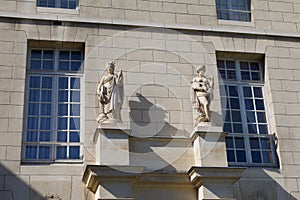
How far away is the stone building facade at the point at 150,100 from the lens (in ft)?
33.9

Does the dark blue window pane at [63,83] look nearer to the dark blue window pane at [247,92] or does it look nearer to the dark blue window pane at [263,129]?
the dark blue window pane at [247,92]

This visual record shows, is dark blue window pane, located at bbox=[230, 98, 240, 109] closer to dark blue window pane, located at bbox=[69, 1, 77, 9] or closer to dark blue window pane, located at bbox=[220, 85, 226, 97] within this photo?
dark blue window pane, located at bbox=[220, 85, 226, 97]

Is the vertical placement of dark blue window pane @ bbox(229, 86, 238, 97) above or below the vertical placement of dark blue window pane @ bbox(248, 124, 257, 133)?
above

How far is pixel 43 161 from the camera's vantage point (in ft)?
35.2

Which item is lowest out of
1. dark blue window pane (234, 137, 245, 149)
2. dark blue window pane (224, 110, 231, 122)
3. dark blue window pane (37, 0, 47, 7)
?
dark blue window pane (234, 137, 245, 149)

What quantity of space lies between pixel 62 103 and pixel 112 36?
6.69 ft

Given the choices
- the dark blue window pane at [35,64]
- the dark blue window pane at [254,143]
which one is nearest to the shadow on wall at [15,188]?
the dark blue window pane at [35,64]

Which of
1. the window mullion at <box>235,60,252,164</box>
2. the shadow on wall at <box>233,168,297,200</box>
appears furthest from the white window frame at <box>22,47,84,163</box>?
the window mullion at <box>235,60,252,164</box>

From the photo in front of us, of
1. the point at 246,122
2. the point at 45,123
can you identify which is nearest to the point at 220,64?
the point at 246,122

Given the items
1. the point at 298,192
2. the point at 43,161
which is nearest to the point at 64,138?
the point at 43,161

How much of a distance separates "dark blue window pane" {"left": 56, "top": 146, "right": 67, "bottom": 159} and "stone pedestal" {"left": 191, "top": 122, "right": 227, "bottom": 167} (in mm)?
2781

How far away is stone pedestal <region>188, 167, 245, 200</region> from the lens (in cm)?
1016

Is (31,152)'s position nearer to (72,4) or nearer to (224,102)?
(72,4)

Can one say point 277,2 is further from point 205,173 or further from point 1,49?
point 1,49
